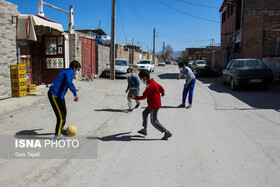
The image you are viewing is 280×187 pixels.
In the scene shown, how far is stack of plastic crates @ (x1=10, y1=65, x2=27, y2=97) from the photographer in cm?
Answer: 924

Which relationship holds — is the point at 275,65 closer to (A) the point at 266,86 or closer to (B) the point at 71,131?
(A) the point at 266,86

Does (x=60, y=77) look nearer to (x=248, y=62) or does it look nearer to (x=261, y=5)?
(x=248, y=62)

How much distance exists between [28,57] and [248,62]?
10.8 m

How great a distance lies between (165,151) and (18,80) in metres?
6.80

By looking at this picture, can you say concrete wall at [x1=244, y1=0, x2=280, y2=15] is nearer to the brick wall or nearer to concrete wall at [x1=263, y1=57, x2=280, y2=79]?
the brick wall

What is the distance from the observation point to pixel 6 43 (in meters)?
9.22

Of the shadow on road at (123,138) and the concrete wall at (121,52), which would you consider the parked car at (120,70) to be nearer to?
the concrete wall at (121,52)

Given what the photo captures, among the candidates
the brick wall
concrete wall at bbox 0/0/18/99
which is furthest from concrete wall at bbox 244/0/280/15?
concrete wall at bbox 0/0/18/99

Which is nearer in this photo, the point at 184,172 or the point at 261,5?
the point at 184,172

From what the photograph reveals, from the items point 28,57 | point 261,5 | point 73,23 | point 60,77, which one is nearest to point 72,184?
point 60,77

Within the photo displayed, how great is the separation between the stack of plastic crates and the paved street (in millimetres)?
1643

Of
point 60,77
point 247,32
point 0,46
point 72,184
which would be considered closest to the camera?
point 72,184

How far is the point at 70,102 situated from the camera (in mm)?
10008

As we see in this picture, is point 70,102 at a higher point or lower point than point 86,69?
lower
